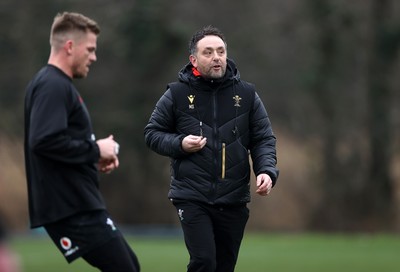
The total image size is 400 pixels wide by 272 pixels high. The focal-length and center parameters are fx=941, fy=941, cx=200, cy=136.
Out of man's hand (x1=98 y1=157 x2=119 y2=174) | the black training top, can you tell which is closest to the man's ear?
the black training top

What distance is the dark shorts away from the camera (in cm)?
650

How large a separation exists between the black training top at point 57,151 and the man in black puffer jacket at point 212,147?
1.24 meters

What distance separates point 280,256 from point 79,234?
44.4ft

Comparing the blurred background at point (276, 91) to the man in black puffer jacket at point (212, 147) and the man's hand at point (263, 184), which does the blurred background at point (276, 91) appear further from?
the man's hand at point (263, 184)

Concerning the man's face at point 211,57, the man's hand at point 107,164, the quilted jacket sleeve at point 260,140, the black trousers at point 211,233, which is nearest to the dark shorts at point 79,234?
the man's hand at point 107,164

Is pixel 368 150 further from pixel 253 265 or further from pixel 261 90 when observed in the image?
pixel 253 265

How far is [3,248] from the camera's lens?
4.05m

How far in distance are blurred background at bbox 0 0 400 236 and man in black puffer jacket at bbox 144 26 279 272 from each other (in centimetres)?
2302

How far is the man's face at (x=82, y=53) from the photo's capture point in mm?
6645

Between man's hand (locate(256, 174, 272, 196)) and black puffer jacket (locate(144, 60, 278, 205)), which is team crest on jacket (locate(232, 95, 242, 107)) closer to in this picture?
black puffer jacket (locate(144, 60, 278, 205))

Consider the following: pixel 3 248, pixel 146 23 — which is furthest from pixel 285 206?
pixel 3 248

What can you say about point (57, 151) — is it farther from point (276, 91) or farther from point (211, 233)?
point (276, 91)

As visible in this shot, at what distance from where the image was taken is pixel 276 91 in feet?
116

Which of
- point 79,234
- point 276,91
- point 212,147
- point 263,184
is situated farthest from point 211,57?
point 276,91
